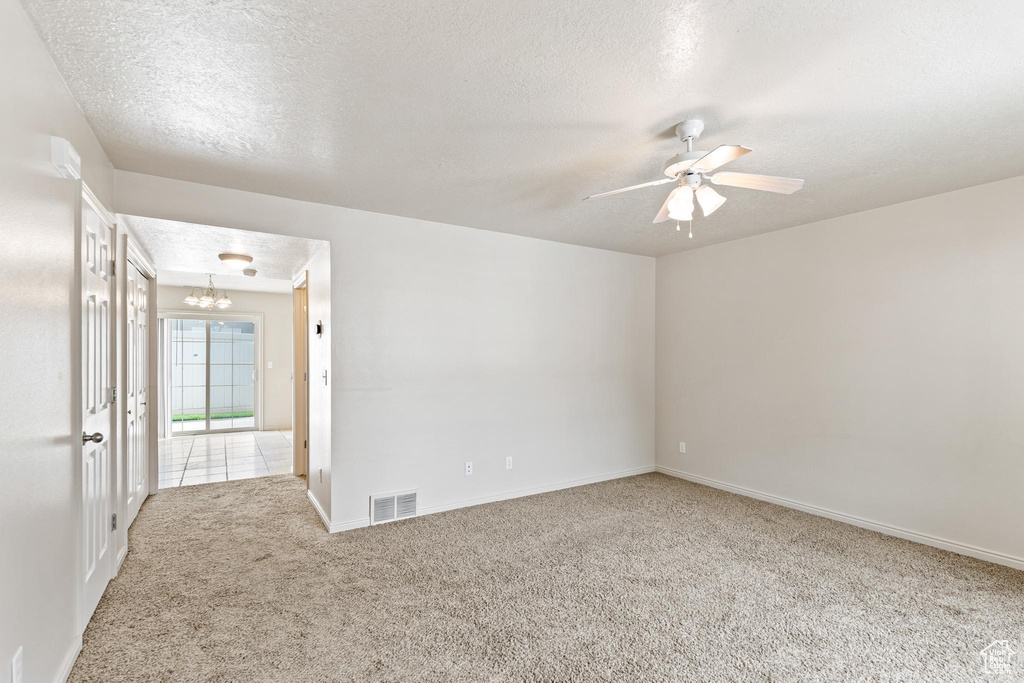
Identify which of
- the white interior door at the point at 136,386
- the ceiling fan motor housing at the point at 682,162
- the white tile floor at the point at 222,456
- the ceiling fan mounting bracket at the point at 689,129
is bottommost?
the white tile floor at the point at 222,456

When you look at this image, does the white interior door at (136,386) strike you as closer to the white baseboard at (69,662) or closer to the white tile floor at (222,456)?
the white tile floor at (222,456)

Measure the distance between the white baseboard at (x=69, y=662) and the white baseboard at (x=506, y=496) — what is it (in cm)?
156

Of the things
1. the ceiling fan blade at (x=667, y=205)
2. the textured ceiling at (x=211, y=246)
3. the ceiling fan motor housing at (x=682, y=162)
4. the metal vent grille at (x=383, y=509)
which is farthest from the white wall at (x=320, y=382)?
the ceiling fan motor housing at (x=682, y=162)

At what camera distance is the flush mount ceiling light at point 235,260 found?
392 cm

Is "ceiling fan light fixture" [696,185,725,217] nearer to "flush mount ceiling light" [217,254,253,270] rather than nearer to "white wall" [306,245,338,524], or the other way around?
"white wall" [306,245,338,524]

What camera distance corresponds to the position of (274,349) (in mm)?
8367

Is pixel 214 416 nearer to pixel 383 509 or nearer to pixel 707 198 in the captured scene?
pixel 383 509

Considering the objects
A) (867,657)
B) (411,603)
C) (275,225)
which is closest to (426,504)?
(411,603)

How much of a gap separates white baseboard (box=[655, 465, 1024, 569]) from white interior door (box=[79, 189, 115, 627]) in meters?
4.78

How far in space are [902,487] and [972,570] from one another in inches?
25.3

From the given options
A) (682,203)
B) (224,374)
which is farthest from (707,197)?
(224,374)

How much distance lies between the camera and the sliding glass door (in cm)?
775

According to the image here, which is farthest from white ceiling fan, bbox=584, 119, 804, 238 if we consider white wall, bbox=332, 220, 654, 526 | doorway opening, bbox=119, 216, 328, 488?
doorway opening, bbox=119, 216, 328, 488

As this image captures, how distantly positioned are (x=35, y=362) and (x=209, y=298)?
6134 millimetres
